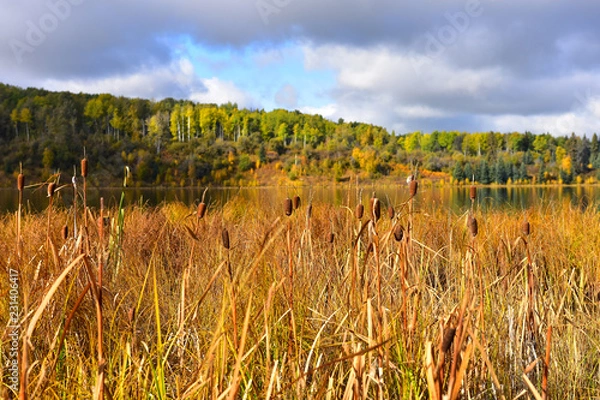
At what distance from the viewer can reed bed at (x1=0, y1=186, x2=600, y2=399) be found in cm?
108

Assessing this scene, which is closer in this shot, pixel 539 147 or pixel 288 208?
pixel 288 208

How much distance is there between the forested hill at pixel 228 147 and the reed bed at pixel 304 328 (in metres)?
56.9

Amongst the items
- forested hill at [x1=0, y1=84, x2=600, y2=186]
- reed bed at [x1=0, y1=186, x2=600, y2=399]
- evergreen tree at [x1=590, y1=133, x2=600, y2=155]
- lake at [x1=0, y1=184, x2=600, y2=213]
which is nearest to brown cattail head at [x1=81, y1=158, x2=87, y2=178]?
reed bed at [x1=0, y1=186, x2=600, y2=399]

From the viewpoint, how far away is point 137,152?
83562 mm

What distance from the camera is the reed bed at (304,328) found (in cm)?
108

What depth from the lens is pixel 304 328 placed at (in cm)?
212

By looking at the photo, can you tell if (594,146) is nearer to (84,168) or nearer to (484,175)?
(484,175)

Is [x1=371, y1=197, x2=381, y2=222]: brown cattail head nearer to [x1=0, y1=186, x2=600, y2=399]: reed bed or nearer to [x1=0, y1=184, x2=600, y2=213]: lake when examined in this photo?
[x1=0, y1=186, x2=600, y2=399]: reed bed

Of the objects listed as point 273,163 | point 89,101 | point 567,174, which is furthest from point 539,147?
point 89,101

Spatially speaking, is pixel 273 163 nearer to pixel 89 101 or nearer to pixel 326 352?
pixel 89 101

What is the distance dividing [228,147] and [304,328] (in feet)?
313

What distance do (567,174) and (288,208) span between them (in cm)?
9238

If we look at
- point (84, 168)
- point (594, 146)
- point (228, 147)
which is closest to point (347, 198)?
point (84, 168)

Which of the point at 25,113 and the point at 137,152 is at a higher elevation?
the point at 25,113
